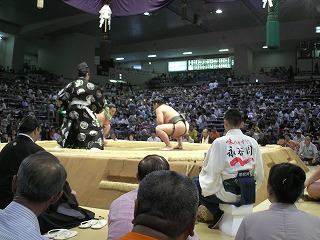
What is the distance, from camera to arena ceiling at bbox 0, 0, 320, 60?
35.5ft

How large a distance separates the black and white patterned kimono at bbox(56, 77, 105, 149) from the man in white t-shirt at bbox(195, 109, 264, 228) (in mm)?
1728

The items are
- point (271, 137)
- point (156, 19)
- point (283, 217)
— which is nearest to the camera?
point (283, 217)

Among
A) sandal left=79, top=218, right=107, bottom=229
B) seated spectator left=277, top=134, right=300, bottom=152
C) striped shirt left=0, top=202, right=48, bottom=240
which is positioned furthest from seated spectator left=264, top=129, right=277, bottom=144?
striped shirt left=0, top=202, right=48, bottom=240

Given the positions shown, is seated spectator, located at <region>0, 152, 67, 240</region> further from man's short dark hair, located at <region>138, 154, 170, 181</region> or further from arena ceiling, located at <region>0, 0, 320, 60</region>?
arena ceiling, located at <region>0, 0, 320, 60</region>

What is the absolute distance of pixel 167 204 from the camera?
66 centimetres

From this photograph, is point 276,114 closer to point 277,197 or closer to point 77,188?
point 77,188

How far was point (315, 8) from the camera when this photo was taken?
11.2 meters

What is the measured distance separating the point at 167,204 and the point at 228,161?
1.60 metres

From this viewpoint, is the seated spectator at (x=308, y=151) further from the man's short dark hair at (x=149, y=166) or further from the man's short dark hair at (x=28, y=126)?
the man's short dark hair at (x=149, y=166)

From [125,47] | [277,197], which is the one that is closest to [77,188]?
[277,197]

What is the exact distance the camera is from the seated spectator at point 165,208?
64 cm

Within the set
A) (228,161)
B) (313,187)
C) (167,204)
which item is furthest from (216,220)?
(167,204)

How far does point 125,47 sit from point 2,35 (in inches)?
229

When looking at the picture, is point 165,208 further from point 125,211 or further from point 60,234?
point 60,234
